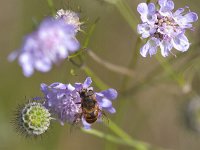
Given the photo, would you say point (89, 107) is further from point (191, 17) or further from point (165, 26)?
point (191, 17)

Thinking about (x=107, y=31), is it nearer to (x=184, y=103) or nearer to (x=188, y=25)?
(x=184, y=103)

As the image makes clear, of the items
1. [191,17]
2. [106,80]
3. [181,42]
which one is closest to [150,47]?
[181,42]

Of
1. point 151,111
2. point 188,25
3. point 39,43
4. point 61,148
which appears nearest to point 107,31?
point 151,111

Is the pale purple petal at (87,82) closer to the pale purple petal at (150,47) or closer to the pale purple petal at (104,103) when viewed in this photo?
the pale purple petal at (104,103)

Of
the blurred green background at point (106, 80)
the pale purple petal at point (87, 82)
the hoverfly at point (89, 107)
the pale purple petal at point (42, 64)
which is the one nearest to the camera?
the pale purple petal at point (42, 64)

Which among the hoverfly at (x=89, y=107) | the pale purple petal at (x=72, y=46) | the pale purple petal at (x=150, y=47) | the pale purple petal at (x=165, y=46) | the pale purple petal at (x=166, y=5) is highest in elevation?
the pale purple petal at (x=166, y=5)

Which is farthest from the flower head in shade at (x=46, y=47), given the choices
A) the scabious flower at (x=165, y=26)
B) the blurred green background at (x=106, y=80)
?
the blurred green background at (x=106, y=80)
